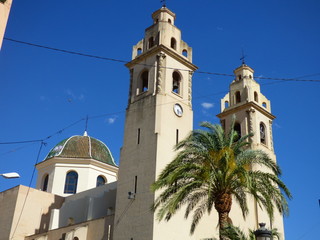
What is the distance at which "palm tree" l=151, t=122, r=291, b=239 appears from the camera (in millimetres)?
19816

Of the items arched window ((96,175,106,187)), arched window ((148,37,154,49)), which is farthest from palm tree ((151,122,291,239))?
arched window ((96,175,106,187))

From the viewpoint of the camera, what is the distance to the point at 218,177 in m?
20.0

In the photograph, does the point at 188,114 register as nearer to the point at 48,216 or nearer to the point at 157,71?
the point at 157,71

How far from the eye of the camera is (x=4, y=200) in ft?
113

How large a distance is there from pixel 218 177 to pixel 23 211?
61.6 ft

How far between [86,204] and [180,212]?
10026mm

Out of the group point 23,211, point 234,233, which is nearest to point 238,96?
point 23,211

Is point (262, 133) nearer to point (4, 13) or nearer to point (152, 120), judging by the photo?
point (152, 120)

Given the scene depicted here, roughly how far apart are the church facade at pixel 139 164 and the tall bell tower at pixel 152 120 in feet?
0.19

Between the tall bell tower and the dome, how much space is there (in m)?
10.0

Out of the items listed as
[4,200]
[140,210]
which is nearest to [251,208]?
[140,210]

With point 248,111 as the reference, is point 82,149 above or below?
below

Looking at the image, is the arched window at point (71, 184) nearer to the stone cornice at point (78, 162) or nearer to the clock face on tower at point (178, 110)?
the stone cornice at point (78, 162)

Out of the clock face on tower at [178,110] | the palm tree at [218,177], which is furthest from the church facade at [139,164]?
the palm tree at [218,177]
